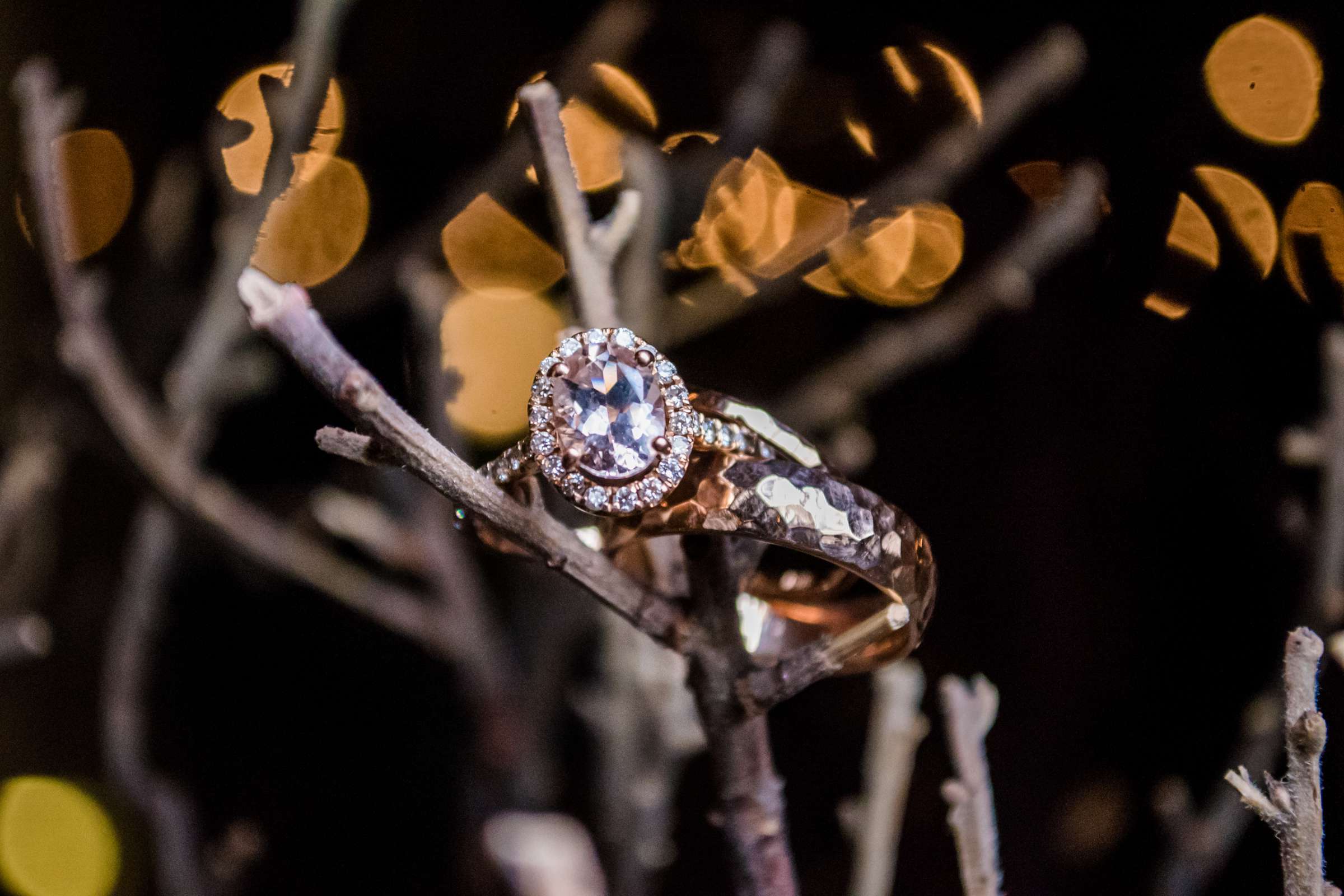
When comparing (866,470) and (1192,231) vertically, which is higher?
(1192,231)

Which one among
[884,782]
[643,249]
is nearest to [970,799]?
[884,782]

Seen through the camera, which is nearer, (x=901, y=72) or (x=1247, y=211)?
(x=1247, y=211)

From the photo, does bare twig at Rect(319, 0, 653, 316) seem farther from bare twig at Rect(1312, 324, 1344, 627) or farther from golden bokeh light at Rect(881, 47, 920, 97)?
bare twig at Rect(1312, 324, 1344, 627)

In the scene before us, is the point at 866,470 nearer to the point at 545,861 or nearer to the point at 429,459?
the point at 545,861

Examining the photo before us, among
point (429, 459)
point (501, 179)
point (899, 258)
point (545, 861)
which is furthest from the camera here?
point (899, 258)

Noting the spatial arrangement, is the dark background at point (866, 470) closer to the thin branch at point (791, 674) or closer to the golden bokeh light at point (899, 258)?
the golden bokeh light at point (899, 258)

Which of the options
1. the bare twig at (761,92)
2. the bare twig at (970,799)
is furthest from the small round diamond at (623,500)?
the bare twig at (761,92)
